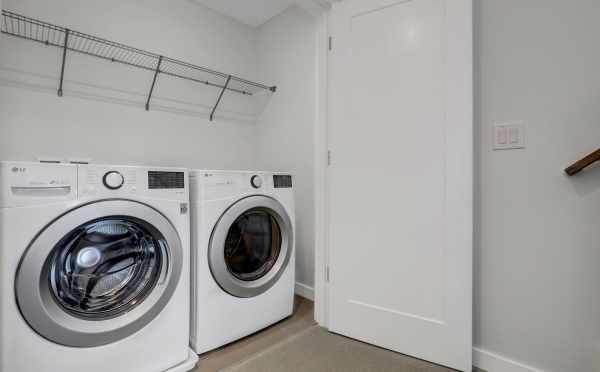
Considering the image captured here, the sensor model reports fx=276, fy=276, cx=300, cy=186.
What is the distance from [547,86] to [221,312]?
72.0 inches

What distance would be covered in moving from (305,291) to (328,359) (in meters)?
0.80

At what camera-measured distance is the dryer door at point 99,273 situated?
962 mm

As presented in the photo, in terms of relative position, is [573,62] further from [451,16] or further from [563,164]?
[451,16]

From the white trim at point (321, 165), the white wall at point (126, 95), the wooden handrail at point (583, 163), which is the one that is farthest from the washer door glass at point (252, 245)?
the wooden handrail at point (583, 163)

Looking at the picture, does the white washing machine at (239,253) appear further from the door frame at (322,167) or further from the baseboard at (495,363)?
the baseboard at (495,363)

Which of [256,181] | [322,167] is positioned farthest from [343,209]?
[256,181]

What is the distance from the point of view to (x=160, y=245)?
1258 millimetres

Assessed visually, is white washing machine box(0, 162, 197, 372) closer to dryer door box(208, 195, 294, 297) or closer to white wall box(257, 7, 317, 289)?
dryer door box(208, 195, 294, 297)

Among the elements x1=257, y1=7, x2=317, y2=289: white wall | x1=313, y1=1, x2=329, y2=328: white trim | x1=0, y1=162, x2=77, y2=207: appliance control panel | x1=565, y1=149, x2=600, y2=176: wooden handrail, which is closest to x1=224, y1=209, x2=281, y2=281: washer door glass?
x1=313, y1=1, x2=329, y2=328: white trim

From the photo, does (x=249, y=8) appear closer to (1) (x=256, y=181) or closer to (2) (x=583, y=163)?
(1) (x=256, y=181)

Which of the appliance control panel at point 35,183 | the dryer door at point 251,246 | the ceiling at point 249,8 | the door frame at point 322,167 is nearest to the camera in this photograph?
the appliance control panel at point 35,183

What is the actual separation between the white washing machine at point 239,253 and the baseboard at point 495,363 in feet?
3.36

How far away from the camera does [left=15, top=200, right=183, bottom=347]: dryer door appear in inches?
37.9

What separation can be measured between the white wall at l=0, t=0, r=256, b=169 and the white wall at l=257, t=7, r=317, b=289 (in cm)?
25
